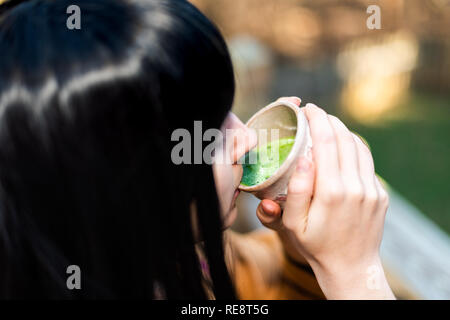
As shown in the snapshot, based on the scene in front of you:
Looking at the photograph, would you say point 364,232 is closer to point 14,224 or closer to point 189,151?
point 189,151

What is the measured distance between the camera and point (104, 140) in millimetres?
725

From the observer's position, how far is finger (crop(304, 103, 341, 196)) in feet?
Answer: 2.89

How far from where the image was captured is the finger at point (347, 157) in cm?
89

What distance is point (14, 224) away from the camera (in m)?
0.78

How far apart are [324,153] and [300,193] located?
10 centimetres

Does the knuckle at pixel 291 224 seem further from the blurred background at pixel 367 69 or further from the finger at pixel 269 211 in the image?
the blurred background at pixel 367 69

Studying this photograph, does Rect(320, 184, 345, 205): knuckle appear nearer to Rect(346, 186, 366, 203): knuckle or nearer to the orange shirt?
Rect(346, 186, 366, 203): knuckle

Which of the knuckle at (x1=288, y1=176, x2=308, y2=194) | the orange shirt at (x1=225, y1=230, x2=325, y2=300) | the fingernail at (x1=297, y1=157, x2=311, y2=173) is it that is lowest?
the orange shirt at (x1=225, y1=230, x2=325, y2=300)

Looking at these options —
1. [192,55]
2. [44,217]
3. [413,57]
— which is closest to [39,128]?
[44,217]

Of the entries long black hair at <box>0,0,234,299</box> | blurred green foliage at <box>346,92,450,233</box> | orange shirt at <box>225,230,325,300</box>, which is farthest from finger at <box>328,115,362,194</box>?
blurred green foliage at <box>346,92,450,233</box>

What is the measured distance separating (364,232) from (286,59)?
20.8 ft

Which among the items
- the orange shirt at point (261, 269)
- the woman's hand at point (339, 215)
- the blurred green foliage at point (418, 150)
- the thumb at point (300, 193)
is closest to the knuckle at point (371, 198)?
the woman's hand at point (339, 215)

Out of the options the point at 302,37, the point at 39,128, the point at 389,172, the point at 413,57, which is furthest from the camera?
the point at 302,37
